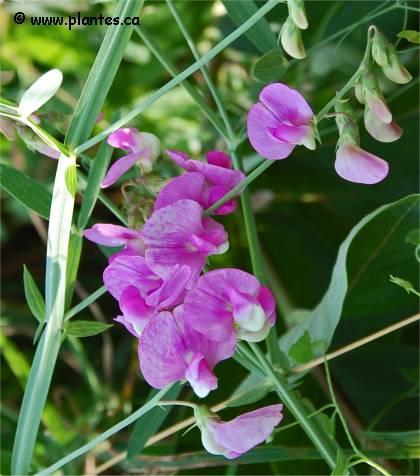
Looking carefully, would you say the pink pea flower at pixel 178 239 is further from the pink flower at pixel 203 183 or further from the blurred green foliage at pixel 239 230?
the blurred green foliage at pixel 239 230

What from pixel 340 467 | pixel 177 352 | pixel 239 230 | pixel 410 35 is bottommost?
pixel 239 230

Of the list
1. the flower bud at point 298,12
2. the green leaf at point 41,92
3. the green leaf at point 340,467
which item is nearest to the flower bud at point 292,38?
the flower bud at point 298,12

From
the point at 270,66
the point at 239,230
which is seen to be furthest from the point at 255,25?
the point at 239,230

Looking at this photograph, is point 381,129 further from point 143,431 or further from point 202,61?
point 143,431

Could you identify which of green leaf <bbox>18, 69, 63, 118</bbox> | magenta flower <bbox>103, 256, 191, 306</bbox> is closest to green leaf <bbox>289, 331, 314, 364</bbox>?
magenta flower <bbox>103, 256, 191, 306</bbox>

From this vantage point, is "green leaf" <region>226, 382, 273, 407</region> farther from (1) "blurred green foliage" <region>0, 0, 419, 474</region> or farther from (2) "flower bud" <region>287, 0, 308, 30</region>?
(2) "flower bud" <region>287, 0, 308, 30</region>

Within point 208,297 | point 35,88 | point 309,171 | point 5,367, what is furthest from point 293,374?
point 5,367
